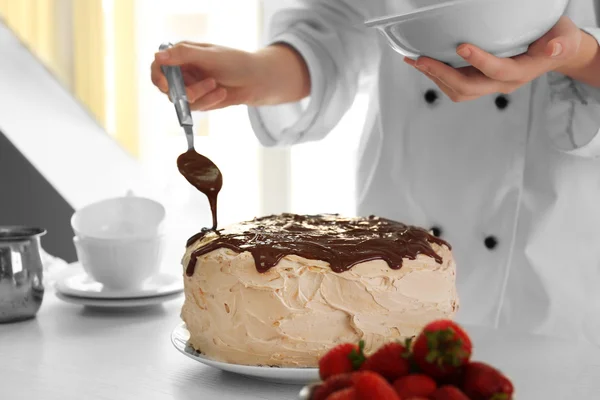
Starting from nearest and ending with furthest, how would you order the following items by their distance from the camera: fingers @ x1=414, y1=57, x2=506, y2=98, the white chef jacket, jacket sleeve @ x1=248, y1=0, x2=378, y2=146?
fingers @ x1=414, y1=57, x2=506, y2=98 < the white chef jacket < jacket sleeve @ x1=248, y1=0, x2=378, y2=146

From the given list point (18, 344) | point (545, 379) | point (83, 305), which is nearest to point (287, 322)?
point (545, 379)

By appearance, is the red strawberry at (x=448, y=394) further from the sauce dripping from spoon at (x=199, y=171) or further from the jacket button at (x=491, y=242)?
the jacket button at (x=491, y=242)

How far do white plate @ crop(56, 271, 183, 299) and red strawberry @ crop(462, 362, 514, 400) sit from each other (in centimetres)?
82

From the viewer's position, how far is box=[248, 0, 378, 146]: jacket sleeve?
5.31 feet

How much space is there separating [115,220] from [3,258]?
312mm

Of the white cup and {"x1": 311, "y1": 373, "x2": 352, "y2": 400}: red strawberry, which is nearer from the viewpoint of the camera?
{"x1": 311, "y1": 373, "x2": 352, "y2": 400}: red strawberry

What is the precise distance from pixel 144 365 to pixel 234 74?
0.61 metres

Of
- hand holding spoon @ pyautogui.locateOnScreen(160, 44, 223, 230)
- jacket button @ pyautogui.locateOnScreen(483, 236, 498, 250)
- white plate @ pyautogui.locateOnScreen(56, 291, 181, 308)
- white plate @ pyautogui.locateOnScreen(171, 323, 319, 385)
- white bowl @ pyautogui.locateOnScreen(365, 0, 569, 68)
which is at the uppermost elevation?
white bowl @ pyautogui.locateOnScreen(365, 0, 569, 68)

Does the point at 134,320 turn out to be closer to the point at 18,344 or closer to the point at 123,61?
the point at 18,344

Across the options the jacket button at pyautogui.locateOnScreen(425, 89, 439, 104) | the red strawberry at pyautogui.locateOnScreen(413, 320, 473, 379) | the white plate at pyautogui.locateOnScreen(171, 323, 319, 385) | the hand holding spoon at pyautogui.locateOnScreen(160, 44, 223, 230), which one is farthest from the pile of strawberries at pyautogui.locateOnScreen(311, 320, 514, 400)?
the jacket button at pyautogui.locateOnScreen(425, 89, 439, 104)

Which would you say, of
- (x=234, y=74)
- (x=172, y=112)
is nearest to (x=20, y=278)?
(x=234, y=74)

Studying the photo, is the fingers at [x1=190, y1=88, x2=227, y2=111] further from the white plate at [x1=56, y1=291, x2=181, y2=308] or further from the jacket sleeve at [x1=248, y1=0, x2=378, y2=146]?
the white plate at [x1=56, y1=291, x2=181, y2=308]

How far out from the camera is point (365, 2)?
1.63 meters

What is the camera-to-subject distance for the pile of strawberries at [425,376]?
1.98 ft
